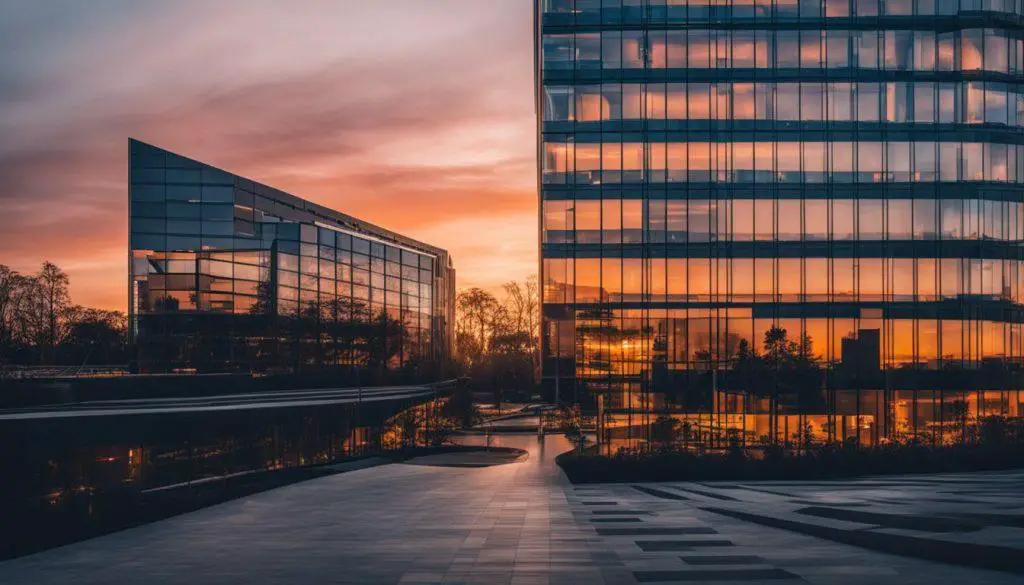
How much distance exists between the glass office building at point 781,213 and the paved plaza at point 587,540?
29846 millimetres

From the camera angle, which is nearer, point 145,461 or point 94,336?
point 145,461

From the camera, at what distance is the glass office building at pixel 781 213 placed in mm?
61406

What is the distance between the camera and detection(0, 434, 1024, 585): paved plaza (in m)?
15.0

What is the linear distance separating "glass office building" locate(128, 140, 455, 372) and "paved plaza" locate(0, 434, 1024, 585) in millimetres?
42907

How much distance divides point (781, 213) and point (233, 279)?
4408cm

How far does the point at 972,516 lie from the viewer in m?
18.7

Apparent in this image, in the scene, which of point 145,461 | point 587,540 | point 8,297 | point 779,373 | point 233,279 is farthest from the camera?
point 8,297

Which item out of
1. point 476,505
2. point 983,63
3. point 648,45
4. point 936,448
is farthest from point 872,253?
point 476,505

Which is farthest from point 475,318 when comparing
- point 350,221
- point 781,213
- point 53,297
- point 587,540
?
point 587,540

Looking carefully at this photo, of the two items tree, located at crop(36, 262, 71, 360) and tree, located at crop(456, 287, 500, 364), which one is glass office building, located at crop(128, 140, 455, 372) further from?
tree, located at crop(456, 287, 500, 364)

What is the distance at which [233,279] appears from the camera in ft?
242

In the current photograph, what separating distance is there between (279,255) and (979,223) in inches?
2199

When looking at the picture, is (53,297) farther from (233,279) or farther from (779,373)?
(779,373)

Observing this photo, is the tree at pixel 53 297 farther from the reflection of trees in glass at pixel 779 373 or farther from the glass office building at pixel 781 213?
the reflection of trees in glass at pixel 779 373
